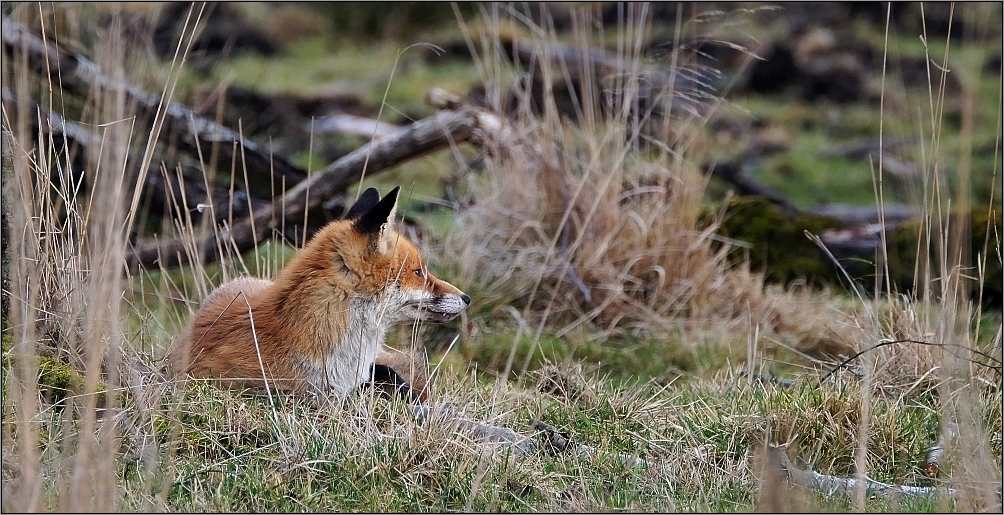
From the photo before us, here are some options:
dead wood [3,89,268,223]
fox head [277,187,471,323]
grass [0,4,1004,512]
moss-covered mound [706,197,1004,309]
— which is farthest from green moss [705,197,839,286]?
fox head [277,187,471,323]

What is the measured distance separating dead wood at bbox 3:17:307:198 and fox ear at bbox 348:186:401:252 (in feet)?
5.53

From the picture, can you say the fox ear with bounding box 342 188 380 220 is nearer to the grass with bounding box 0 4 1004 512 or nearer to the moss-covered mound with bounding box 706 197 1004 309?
the grass with bounding box 0 4 1004 512

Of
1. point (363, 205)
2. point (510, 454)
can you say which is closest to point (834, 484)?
point (510, 454)

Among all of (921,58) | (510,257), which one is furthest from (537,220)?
(921,58)

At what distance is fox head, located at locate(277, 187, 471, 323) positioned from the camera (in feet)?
14.3

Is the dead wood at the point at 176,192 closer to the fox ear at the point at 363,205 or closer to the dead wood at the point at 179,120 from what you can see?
the dead wood at the point at 179,120

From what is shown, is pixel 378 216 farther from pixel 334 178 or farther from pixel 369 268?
pixel 334 178

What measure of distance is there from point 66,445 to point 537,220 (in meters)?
4.28

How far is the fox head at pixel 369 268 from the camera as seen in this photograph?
4.36 metres

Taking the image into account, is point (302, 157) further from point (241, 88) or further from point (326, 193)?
point (326, 193)

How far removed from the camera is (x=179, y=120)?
6547 mm

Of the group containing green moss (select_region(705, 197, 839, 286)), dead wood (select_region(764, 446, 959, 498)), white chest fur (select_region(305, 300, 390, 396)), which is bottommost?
green moss (select_region(705, 197, 839, 286))

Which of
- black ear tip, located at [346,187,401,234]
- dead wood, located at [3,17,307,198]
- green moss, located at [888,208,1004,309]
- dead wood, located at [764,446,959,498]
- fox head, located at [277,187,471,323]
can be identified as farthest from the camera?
green moss, located at [888,208,1004,309]

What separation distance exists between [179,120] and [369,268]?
280cm
